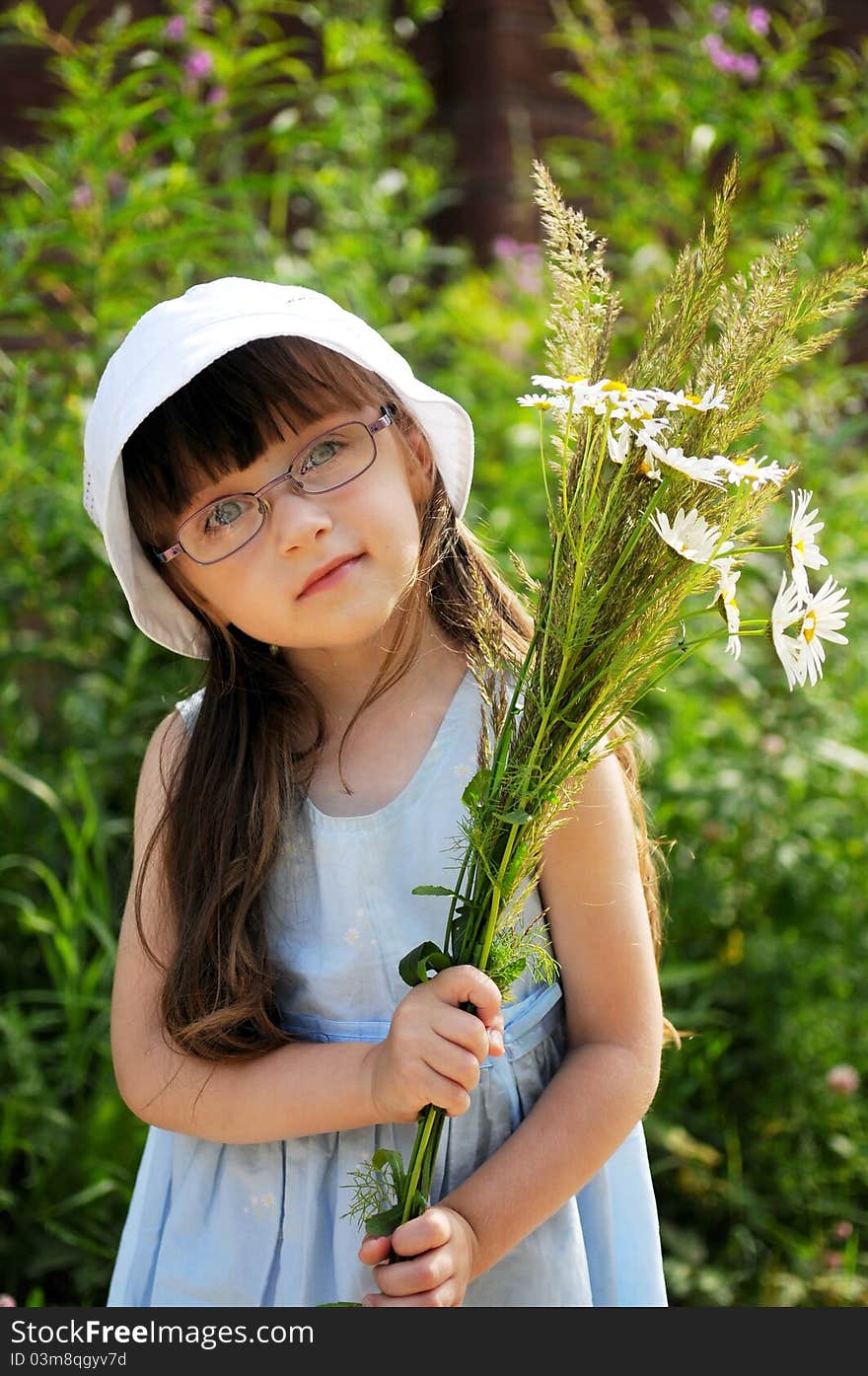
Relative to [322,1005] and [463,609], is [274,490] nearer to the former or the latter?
[463,609]

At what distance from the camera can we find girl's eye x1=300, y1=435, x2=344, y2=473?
4.77ft

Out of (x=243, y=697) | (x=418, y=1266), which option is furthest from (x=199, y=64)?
(x=418, y=1266)

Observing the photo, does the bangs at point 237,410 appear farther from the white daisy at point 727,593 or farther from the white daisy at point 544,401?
the white daisy at point 727,593

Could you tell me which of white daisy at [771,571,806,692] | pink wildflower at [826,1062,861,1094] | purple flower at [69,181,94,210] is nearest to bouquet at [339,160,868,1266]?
white daisy at [771,571,806,692]

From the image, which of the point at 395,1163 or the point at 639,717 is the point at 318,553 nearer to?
the point at 395,1163

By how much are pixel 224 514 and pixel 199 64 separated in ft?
6.62

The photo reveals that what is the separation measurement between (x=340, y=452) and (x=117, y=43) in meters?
Answer: 1.77

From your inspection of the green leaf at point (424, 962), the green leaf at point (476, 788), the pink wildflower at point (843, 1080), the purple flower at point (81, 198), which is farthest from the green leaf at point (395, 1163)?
the purple flower at point (81, 198)

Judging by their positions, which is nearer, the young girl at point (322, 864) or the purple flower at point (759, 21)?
the young girl at point (322, 864)

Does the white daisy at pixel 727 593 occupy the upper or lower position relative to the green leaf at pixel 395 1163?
upper

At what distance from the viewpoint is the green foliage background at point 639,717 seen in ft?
8.29

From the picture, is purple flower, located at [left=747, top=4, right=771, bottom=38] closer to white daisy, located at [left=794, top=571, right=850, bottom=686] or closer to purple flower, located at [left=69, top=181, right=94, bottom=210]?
purple flower, located at [left=69, top=181, right=94, bottom=210]

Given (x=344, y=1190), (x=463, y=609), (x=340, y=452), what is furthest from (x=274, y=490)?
(x=344, y=1190)

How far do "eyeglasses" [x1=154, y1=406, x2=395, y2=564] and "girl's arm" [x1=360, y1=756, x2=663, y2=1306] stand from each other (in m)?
0.41
